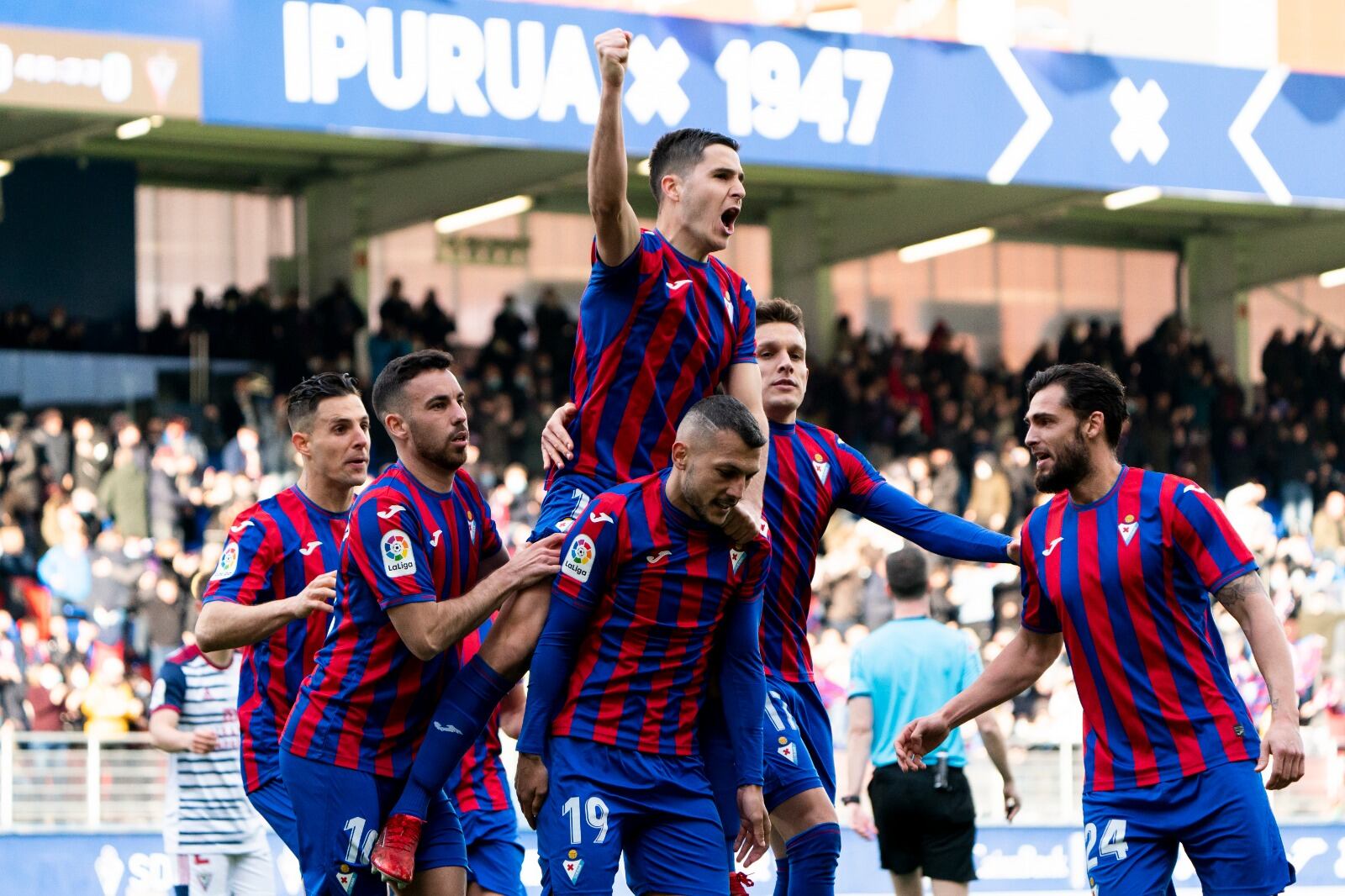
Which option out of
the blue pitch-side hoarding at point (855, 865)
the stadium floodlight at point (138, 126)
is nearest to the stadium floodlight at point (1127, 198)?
the blue pitch-side hoarding at point (855, 865)

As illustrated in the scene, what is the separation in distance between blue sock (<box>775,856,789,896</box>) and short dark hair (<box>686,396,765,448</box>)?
1739 millimetres

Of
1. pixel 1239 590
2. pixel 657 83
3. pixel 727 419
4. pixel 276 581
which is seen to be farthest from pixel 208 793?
pixel 657 83

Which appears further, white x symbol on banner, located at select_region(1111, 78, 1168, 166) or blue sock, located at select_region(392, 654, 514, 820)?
white x symbol on banner, located at select_region(1111, 78, 1168, 166)

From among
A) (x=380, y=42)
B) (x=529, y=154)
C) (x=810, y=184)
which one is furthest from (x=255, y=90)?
(x=810, y=184)

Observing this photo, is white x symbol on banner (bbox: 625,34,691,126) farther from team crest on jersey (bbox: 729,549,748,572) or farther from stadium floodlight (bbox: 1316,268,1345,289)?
stadium floodlight (bbox: 1316,268,1345,289)

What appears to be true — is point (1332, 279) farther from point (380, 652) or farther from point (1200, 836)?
point (380, 652)

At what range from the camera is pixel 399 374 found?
21.3ft

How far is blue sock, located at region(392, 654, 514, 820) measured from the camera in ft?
20.6

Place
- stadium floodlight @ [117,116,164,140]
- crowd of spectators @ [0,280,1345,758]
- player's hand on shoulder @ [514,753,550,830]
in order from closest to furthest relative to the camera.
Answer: player's hand on shoulder @ [514,753,550,830] < crowd of spectators @ [0,280,1345,758] < stadium floodlight @ [117,116,164,140]

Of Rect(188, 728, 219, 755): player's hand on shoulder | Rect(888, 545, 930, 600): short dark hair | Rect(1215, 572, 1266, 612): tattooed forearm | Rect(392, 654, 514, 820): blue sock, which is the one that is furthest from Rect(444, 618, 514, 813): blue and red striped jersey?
Rect(888, 545, 930, 600): short dark hair

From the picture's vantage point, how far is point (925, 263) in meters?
27.4

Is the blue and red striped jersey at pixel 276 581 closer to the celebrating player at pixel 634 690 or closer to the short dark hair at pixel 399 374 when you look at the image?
the short dark hair at pixel 399 374

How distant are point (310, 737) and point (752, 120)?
13.7 m

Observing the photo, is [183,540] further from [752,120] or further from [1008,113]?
[1008,113]
